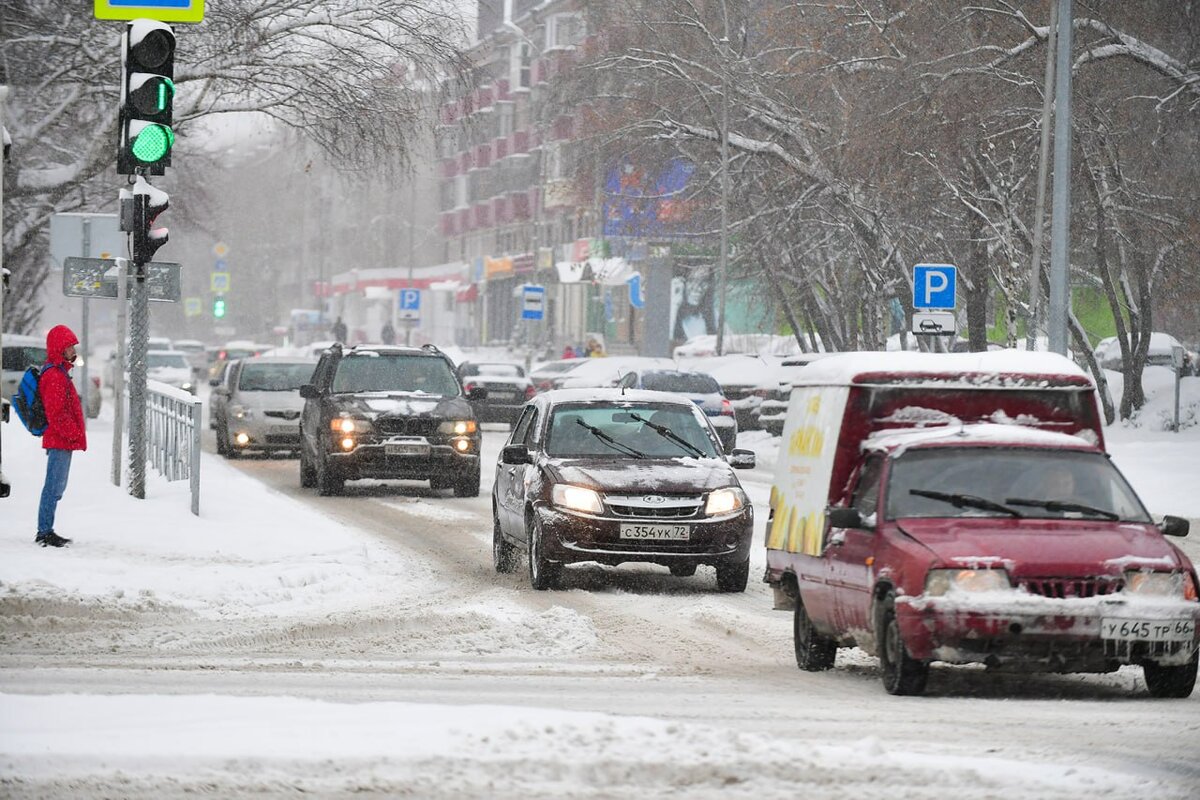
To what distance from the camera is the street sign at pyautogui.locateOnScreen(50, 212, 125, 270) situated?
104ft

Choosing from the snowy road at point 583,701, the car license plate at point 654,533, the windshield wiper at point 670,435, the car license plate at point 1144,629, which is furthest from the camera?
the windshield wiper at point 670,435

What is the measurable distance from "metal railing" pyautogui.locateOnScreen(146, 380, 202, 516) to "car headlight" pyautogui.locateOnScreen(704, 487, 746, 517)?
545cm

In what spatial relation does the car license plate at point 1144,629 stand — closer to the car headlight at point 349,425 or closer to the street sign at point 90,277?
the car headlight at point 349,425

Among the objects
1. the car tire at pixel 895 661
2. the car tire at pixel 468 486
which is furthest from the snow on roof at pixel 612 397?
the car tire at pixel 468 486

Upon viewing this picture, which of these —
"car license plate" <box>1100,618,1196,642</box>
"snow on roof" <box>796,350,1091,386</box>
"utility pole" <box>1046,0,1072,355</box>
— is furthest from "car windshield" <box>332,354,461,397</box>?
"car license plate" <box>1100,618,1196,642</box>

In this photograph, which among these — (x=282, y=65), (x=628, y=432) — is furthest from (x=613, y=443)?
(x=282, y=65)

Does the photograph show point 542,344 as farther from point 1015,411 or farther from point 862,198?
point 1015,411

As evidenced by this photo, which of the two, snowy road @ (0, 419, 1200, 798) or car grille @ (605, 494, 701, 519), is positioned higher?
car grille @ (605, 494, 701, 519)

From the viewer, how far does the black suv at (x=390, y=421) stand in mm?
25703

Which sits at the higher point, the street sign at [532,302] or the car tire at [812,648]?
the street sign at [532,302]

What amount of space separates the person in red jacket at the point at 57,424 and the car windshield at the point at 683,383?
2234 cm

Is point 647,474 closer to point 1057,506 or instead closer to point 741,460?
point 741,460

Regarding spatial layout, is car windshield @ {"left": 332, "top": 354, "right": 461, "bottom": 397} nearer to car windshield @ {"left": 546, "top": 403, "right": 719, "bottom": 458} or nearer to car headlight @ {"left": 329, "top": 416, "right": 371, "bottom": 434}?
car headlight @ {"left": 329, "top": 416, "right": 371, "bottom": 434}

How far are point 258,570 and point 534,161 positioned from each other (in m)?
83.8
